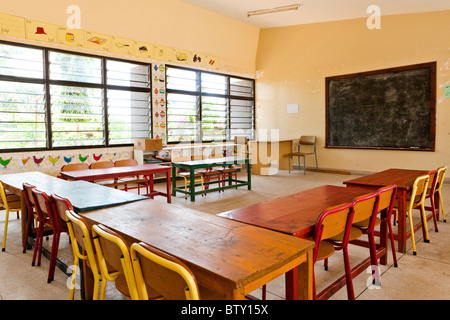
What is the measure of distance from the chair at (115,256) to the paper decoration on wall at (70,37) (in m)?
5.22

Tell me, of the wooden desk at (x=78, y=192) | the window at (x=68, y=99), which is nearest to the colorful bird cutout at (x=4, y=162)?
the window at (x=68, y=99)

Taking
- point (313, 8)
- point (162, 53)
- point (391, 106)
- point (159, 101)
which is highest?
point (313, 8)

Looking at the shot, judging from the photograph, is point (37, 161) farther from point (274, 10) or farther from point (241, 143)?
point (274, 10)

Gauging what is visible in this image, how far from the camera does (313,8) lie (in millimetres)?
6672

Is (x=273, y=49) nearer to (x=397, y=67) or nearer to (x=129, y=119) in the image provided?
(x=397, y=67)

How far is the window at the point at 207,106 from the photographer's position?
7.48 m

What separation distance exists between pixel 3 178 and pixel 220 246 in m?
3.22

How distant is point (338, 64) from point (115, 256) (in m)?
7.60

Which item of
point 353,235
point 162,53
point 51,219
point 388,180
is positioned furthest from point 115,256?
point 162,53

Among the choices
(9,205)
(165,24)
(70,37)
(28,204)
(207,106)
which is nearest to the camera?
(28,204)

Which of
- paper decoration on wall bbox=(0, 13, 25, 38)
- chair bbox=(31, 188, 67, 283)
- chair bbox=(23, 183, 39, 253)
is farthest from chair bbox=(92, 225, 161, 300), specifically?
paper decoration on wall bbox=(0, 13, 25, 38)

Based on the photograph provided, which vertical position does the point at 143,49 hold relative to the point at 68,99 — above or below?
above

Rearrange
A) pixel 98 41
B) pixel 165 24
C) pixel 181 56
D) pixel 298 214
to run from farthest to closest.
→ pixel 181 56 < pixel 165 24 < pixel 98 41 < pixel 298 214

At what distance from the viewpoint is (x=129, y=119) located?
22.1ft
